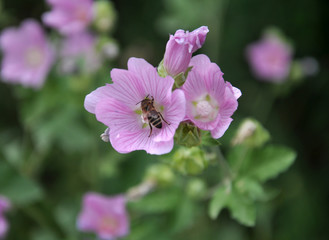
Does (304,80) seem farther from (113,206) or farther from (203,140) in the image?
(203,140)

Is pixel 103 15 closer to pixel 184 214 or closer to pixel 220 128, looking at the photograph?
pixel 184 214

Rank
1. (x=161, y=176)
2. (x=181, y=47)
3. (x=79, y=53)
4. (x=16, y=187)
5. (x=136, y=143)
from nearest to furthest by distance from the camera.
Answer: (x=181, y=47)
(x=136, y=143)
(x=161, y=176)
(x=16, y=187)
(x=79, y=53)

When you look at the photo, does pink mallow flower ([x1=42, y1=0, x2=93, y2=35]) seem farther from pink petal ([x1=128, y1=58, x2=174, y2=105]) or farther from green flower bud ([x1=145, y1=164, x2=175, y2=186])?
pink petal ([x1=128, y1=58, x2=174, y2=105])

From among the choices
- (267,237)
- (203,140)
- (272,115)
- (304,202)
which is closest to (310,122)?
(272,115)

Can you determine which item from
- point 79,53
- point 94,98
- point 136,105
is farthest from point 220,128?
point 79,53

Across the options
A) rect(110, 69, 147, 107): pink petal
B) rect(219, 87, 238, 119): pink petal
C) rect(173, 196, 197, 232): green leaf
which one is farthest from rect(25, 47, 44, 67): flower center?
rect(219, 87, 238, 119): pink petal

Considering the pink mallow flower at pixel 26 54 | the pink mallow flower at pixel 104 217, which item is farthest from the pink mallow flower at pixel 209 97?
the pink mallow flower at pixel 26 54
